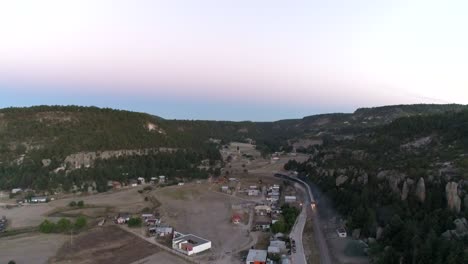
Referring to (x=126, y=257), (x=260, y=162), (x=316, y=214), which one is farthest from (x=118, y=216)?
(x=260, y=162)

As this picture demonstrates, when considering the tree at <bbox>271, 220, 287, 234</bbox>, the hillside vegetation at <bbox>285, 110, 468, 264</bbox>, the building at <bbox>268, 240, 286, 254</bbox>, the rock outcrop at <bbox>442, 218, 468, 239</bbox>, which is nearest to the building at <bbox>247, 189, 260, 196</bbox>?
the hillside vegetation at <bbox>285, 110, 468, 264</bbox>

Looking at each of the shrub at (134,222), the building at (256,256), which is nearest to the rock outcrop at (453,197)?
the building at (256,256)

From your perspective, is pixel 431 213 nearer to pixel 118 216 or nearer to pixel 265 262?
pixel 265 262

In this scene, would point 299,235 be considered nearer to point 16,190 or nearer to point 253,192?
point 253,192

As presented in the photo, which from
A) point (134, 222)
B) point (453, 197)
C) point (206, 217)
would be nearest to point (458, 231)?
point (453, 197)

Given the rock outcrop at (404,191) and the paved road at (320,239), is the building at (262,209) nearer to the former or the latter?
the paved road at (320,239)

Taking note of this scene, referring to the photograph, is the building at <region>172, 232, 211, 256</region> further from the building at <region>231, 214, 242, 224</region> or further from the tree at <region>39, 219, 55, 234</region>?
the tree at <region>39, 219, 55, 234</region>

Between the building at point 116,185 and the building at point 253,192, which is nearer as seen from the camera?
the building at point 253,192
